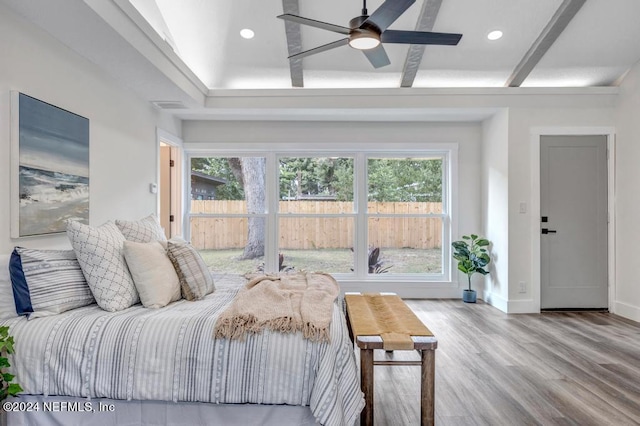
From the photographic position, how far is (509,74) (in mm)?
3945

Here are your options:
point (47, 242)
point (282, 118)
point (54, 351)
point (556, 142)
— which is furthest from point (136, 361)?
point (556, 142)

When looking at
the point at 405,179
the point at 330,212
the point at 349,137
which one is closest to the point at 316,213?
the point at 330,212

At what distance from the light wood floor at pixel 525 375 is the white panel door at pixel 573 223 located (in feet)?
1.32

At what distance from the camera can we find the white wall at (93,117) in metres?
2.07

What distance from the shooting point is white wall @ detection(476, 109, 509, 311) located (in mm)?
4117

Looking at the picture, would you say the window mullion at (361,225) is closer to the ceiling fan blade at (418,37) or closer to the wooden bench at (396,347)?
the ceiling fan blade at (418,37)

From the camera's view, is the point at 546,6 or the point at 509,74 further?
the point at 509,74

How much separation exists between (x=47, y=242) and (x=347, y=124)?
3.54 meters

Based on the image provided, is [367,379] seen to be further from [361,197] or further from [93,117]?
[361,197]

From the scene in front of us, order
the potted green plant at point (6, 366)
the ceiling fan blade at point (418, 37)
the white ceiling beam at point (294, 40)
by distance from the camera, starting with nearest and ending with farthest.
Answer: the potted green plant at point (6, 366) → the ceiling fan blade at point (418, 37) → the white ceiling beam at point (294, 40)

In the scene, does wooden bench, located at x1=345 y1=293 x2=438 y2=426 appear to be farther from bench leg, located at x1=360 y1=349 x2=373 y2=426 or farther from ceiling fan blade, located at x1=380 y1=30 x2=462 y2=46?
ceiling fan blade, located at x1=380 y1=30 x2=462 y2=46

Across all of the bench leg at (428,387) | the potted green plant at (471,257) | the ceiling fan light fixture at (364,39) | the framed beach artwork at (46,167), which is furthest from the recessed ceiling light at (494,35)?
the framed beach artwork at (46,167)

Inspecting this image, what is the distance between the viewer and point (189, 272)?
2295 mm

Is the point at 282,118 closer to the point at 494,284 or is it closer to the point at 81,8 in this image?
the point at 81,8
